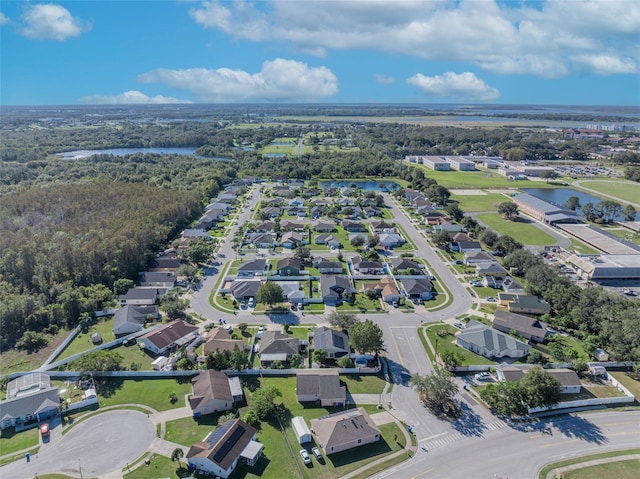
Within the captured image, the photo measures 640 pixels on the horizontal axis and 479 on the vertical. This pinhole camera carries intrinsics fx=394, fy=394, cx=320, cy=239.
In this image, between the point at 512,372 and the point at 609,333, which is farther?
the point at 609,333

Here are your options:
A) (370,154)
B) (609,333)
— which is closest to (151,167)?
(370,154)

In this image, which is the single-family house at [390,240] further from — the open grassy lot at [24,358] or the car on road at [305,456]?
the open grassy lot at [24,358]

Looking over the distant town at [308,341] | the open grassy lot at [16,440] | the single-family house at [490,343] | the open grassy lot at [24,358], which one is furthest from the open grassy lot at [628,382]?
the open grassy lot at [24,358]

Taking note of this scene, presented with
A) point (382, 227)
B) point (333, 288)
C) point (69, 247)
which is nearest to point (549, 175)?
point (382, 227)

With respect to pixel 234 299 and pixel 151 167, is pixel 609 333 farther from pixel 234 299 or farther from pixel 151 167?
pixel 151 167

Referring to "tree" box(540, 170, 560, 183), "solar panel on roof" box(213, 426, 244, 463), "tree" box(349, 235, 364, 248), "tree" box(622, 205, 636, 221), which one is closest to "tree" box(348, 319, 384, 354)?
"solar panel on roof" box(213, 426, 244, 463)

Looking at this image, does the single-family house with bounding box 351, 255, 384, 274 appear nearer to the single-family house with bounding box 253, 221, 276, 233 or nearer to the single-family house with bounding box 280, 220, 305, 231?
the single-family house with bounding box 280, 220, 305, 231

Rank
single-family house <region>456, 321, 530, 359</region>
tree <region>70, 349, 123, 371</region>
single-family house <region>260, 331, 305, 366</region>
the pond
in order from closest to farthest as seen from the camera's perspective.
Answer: tree <region>70, 349, 123, 371</region>, single-family house <region>260, 331, 305, 366</region>, single-family house <region>456, 321, 530, 359</region>, the pond

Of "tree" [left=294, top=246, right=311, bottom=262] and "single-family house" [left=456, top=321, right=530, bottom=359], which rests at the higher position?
"tree" [left=294, top=246, right=311, bottom=262]
